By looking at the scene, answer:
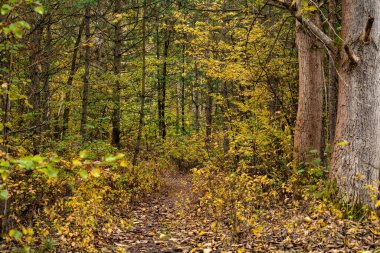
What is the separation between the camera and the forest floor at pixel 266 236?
166 inches

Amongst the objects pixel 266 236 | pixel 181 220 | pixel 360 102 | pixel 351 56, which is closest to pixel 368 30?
pixel 351 56

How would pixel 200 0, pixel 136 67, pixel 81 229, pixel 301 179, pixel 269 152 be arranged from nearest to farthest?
1. pixel 81 229
2. pixel 301 179
3. pixel 269 152
4. pixel 200 0
5. pixel 136 67

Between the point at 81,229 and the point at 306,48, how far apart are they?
5933 millimetres

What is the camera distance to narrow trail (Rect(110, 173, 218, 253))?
5.22 meters

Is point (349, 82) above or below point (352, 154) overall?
above

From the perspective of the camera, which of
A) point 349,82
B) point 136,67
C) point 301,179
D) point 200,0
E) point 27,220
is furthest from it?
point 136,67

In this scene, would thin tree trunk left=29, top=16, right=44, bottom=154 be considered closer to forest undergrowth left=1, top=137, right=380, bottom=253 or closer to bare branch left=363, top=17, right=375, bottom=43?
forest undergrowth left=1, top=137, right=380, bottom=253

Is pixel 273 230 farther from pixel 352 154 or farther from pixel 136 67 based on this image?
pixel 136 67

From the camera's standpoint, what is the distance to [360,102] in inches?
200

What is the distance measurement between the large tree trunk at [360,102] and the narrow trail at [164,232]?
2.39 meters

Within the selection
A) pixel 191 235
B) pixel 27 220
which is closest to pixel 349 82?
pixel 191 235

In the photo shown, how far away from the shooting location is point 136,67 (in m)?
15.2

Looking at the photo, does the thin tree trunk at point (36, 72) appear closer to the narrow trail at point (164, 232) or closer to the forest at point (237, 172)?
the forest at point (237, 172)

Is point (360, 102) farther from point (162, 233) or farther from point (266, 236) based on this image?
point (162, 233)
